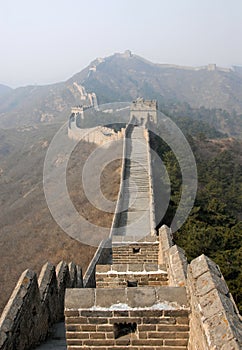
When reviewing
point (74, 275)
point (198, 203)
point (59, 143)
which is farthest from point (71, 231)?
point (59, 143)

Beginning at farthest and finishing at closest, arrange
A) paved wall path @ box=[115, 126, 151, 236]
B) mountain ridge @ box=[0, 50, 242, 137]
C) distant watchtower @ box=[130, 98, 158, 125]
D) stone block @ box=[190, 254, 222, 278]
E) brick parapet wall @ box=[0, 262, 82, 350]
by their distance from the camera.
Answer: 1. mountain ridge @ box=[0, 50, 242, 137]
2. distant watchtower @ box=[130, 98, 158, 125]
3. paved wall path @ box=[115, 126, 151, 236]
4. brick parapet wall @ box=[0, 262, 82, 350]
5. stone block @ box=[190, 254, 222, 278]

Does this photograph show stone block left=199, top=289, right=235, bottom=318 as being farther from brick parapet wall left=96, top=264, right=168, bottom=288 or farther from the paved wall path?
the paved wall path

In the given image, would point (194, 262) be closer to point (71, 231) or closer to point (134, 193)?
point (134, 193)

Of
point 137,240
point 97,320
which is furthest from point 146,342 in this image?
point 137,240

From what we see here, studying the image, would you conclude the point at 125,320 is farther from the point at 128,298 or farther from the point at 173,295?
the point at 173,295

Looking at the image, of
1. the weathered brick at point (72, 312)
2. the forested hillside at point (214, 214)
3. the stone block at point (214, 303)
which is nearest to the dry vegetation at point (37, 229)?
the forested hillside at point (214, 214)

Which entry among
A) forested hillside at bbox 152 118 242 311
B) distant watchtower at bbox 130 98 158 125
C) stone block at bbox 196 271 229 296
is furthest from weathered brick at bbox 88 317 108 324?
distant watchtower at bbox 130 98 158 125

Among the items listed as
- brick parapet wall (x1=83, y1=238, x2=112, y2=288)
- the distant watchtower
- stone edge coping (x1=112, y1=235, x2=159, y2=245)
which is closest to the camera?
stone edge coping (x1=112, y1=235, x2=159, y2=245)
